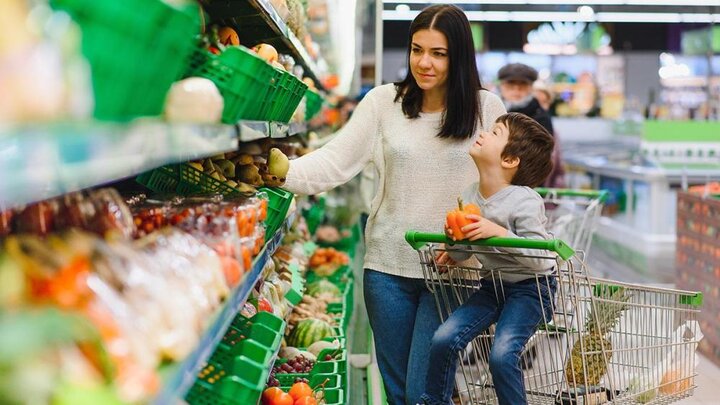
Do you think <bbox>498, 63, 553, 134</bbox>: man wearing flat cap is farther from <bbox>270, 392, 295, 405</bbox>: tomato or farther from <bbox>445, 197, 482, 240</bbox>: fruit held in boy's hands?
<bbox>270, 392, 295, 405</bbox>: tomato

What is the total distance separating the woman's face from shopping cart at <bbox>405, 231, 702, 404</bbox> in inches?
24.4

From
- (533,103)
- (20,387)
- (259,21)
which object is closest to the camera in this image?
(20,387)

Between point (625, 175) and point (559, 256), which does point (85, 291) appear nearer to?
point (559, 256)

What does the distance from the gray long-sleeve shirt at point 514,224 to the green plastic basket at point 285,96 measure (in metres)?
0.78

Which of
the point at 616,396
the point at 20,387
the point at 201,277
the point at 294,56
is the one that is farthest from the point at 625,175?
the point at 20,387

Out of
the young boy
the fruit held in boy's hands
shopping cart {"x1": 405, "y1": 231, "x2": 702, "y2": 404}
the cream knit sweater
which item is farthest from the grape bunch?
the fruit held in boy's hands

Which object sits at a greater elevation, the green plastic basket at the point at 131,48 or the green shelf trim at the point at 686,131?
the green plastic basket at the point at 131,48

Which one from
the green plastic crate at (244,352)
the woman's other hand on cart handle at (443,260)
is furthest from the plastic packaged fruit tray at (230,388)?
the woman's other hand on cart handle at (443,260)

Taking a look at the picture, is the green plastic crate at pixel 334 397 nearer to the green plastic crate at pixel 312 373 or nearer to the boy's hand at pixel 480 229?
the green plastic crate at pixel 312 373

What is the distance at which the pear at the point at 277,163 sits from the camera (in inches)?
131

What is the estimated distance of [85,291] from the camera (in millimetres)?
1419

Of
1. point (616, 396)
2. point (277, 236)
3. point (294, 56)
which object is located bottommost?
point (616, 396)

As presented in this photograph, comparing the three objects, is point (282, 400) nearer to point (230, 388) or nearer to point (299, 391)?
point (299, 391)

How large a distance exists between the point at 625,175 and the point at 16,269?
10197mm
